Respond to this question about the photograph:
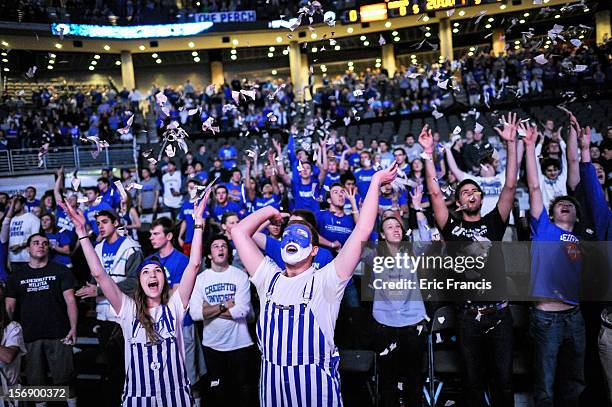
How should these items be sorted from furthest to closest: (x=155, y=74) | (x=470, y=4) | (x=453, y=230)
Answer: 1. (x=155, y=74)
2. (x=470, y=4)
3. (x=453, y=230)

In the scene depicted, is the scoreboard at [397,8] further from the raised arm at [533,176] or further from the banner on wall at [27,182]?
the raised arm at [533,176]

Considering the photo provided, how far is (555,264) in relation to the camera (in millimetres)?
4074

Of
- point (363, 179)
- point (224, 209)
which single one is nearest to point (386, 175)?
point (224, 209)

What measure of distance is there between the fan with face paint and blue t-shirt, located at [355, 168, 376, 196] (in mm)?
5402

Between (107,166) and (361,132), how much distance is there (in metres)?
6.67

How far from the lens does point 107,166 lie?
46.8 feet

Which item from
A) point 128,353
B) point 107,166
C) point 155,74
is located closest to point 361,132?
point 107,166

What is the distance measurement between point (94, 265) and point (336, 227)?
3082mm

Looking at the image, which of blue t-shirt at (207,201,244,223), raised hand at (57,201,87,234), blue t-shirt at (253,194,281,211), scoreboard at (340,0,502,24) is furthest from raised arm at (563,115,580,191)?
scoreboard at (340,0,502,24)

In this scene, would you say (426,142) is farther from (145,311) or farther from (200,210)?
(145,311)

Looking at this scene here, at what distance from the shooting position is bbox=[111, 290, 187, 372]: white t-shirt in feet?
11.9

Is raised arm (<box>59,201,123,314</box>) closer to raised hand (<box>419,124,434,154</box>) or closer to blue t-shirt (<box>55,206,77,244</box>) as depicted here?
raised hand (<box>419,124,434,154</box>)

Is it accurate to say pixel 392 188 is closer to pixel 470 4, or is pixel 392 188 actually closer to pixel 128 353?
pixel 128 353

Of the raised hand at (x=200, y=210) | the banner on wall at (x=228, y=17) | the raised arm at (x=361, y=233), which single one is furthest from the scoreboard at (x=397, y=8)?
the raised arm at (x=361, y=233)
